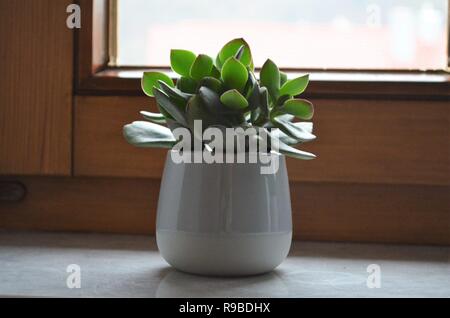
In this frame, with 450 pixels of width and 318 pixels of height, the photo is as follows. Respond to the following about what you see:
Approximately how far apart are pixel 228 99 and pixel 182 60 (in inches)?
3.2

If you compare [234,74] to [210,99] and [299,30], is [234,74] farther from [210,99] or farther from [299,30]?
[299,30]

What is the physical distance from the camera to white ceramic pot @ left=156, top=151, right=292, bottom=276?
0.67m

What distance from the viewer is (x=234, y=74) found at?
0.67m

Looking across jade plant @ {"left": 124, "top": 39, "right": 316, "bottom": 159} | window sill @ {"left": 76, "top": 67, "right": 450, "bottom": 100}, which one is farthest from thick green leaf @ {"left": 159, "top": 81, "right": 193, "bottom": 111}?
window sill @ {"left": 76, "top": 67, "right": 450, "bottom": 100}

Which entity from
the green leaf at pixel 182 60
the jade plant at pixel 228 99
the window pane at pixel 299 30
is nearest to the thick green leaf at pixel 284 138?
the jade plant at pixel 228 99

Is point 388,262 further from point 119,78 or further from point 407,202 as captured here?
point 119,78

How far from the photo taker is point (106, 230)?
3.04 feet

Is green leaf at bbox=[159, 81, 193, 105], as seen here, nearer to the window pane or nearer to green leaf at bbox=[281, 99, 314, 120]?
green leaf at bbox=[281, 99, 314, 120]

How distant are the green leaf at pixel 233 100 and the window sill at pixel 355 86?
242mm

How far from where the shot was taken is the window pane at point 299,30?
3.09 feet

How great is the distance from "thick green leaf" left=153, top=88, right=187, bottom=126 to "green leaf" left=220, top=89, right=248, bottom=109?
46 mm

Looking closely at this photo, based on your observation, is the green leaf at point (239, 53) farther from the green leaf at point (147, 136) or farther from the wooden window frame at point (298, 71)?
the wooden window frame at point (298, 71)
